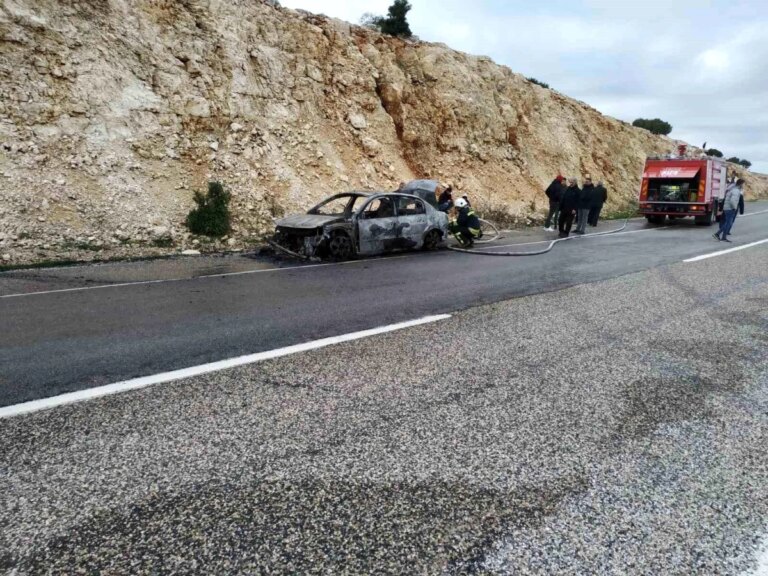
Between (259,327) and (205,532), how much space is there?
343 cm

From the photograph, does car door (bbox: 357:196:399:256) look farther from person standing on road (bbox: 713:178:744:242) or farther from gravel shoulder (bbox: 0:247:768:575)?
person standing on road (bbox: 713:178:744:242)

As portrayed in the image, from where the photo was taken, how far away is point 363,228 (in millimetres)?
11281

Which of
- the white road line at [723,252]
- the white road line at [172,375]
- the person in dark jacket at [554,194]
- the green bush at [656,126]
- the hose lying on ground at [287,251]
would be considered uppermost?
the green bush at [656,126]

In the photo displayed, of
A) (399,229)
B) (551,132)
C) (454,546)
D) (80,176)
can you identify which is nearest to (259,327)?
(454,546)

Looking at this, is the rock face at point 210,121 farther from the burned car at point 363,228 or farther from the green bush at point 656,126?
the green bush at point 656,126

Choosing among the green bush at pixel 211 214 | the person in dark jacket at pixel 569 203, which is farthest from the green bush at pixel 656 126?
the green bush at pixel 211 214

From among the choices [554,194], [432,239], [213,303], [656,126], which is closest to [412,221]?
[432,239]

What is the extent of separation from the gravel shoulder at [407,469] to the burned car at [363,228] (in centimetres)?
633

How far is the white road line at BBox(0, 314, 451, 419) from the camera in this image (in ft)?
11.3

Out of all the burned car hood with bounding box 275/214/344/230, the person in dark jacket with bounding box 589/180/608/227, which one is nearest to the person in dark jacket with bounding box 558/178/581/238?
the person in dark jacket with bounding box 589/180/608/227

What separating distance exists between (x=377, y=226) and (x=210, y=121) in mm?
8791

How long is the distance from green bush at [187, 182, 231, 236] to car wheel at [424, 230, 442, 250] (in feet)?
17.9

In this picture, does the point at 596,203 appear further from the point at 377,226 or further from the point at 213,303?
the point at 213,303

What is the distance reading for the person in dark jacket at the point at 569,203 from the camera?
56.1 ft
